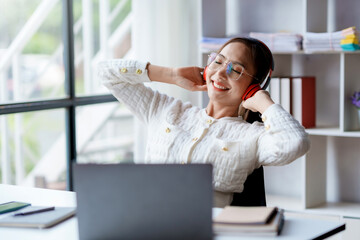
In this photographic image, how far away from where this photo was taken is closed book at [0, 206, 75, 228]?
1.68 m

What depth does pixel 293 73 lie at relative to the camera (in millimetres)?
3699

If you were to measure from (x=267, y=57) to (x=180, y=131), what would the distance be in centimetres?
44

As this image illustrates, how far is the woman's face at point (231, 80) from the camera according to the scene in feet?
7.25

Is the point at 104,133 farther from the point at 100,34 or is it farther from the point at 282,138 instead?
the point at 282,138

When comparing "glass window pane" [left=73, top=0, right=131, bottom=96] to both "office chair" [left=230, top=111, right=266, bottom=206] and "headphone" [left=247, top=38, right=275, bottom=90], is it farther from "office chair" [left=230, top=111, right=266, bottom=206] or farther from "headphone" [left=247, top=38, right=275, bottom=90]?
"office chair" [left=230, top=111, right=266, bottom=206]

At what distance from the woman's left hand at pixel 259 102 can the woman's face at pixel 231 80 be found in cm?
7

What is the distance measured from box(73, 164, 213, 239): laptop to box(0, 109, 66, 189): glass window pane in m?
4.18

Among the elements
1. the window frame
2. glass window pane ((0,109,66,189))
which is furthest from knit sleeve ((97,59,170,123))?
glass window pane ((0,109,66,189))

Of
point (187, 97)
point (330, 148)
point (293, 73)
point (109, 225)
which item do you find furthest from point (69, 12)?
point (109, 225)

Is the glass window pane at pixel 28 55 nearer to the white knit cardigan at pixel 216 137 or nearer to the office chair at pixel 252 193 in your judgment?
the white knit cardigan at pixel 216 137

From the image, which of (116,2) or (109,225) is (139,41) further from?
(116,2)

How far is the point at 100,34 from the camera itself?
6.55 meters

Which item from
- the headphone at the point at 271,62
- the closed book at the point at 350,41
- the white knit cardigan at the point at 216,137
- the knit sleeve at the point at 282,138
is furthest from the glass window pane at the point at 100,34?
the knit sleeve at the point at 282,138

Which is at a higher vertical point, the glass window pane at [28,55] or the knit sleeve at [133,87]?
the glass window pane at [28,55]
